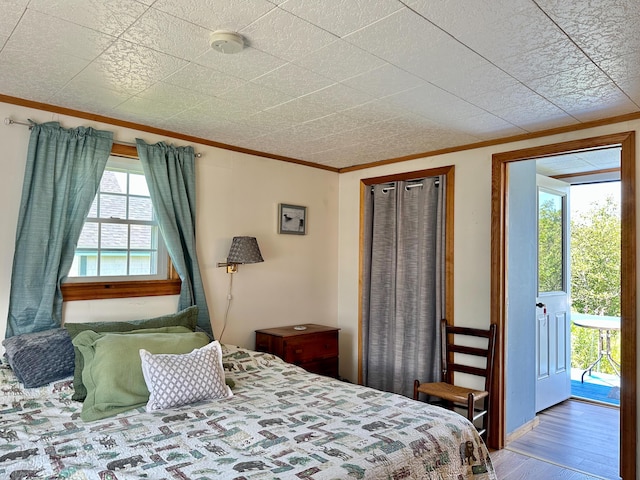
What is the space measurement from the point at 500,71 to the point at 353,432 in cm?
187

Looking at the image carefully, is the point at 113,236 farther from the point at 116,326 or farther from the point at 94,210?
the point at 116,326

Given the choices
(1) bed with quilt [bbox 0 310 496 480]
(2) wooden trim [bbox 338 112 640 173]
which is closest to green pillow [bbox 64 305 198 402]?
(1) bed with quilt [bbox 0 310 496 480]

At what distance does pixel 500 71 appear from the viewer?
7.39 ft

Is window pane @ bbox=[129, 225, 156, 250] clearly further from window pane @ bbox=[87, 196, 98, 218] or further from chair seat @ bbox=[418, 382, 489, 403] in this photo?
chair seat @ bbox=[418, 382, 489, 403]

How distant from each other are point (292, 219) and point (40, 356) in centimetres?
239

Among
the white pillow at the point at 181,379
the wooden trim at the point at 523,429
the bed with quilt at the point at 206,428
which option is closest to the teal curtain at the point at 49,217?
the bed with quilt at the point at 206,428

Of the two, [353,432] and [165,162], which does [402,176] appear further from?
[353,432]

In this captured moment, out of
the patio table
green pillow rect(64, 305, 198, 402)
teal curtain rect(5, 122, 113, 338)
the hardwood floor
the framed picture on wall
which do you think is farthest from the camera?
the patio table

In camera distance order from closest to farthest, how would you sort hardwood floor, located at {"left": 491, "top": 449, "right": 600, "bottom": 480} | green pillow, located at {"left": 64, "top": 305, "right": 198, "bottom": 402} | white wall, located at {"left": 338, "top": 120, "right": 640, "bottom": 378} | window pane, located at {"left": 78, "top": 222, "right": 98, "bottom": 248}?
green pillow, located at {"left": 64, "top": 305, "right": 198, "bottom": 402} → hardwood floor, located at {"left": 491, "top": 449, "right": 600, "bottom": 480} → window pane, located at {"left": 78, "top": 222, "right": 98, "bottom": 248} → white wall, located at {"left": 338, "top": 120, "right": 640, "bottom": 378}

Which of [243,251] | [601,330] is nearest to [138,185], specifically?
[243,251]

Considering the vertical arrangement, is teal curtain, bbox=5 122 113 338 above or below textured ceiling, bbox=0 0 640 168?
below

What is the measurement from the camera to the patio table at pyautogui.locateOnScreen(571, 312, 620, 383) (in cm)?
503

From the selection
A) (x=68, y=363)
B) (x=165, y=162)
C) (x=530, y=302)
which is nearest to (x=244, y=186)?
(x=165, y=162)

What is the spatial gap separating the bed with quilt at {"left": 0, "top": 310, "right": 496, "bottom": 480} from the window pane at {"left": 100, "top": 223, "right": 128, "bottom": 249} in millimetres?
788
